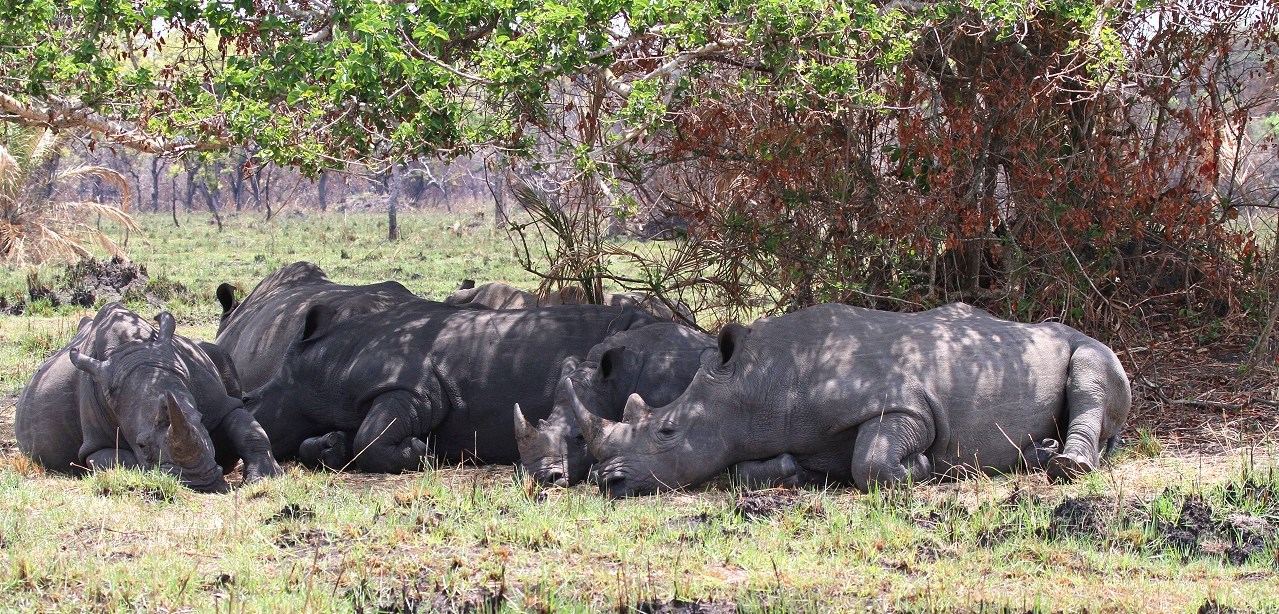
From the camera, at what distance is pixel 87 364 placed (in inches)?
297

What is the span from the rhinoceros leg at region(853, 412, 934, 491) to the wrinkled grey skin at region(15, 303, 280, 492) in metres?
3.18

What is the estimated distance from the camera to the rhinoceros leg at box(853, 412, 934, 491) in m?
7.02

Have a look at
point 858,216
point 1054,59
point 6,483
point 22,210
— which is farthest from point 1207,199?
point 22,210

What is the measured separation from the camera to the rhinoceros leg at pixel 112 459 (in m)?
7.54

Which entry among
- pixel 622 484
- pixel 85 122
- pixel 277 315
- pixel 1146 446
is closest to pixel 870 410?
pixel 622 484

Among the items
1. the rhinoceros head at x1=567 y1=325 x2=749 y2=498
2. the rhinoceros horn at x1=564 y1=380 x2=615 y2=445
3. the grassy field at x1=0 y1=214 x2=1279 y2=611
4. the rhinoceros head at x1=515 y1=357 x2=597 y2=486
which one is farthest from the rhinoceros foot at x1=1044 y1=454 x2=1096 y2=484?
the rhinoceros head at x1=515 y1=357 x2=597 y2=486

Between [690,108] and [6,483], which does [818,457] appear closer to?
[690,108]

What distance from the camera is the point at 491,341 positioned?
8.65m

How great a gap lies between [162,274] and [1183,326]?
675 inches

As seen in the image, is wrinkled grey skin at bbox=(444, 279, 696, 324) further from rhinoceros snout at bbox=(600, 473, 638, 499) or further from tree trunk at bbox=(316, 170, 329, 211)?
tree trunk at bbox=(316, 170, 329, 211)

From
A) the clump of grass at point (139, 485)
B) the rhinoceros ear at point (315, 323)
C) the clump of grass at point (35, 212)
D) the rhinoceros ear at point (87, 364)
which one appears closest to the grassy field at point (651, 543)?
the clump of grass at point (139, 485)

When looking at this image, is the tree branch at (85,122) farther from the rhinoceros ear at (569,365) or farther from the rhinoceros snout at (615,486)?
the rhinoceros snout at (615,486)

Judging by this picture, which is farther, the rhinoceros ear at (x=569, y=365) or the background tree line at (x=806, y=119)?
the background tree line at (x=806, y=119)

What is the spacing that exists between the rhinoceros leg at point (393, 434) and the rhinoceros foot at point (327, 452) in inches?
5.4
